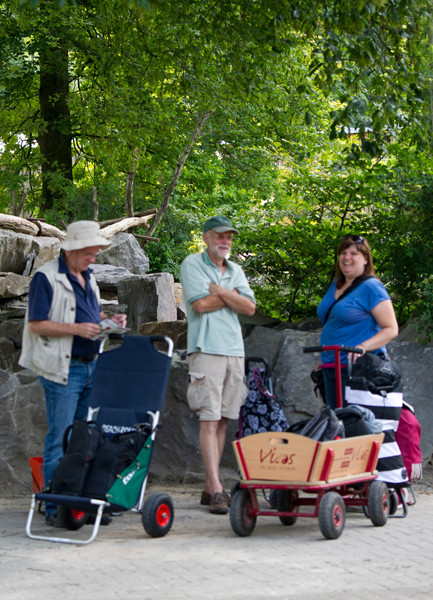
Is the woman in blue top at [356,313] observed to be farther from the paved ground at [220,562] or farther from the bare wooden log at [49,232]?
the bare wooden log at [49,232]

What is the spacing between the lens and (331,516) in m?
5.16

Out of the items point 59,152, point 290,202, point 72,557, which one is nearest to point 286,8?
point 290,202

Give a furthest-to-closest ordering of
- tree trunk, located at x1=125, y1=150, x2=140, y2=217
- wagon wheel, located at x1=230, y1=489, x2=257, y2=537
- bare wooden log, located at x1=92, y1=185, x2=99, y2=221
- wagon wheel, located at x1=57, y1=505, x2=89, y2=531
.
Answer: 1. tree trunk, located at x1=125, y1=150, x2=140, y2=217
2. bare wooden log, located at x1=92, y1=185, x2=99, y2=221
3. wagon wheel, located at x1=57, y1=505, x2=89, y2=531
4. wagon wheel, located at x1=230, y1=489, x2=257, y2=537

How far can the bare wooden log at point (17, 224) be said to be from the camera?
16.2m

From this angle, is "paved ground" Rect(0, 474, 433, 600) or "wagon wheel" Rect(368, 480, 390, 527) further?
"wagon wheel" Rect(368, 480, 390, 527)

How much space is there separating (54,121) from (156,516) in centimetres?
1527

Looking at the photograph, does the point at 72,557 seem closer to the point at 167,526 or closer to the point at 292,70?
the point at 167,526

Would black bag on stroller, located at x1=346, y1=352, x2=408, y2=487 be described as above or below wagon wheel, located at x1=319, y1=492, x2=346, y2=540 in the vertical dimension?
above

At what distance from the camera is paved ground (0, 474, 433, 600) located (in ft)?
13.5

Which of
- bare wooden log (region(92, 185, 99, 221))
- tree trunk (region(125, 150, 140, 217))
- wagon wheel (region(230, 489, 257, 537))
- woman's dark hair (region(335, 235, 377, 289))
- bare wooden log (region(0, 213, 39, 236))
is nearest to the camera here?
wagon wheel (region(230, 489, 257, 537))

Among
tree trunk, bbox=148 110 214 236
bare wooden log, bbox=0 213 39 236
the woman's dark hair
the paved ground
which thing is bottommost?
the paved ground

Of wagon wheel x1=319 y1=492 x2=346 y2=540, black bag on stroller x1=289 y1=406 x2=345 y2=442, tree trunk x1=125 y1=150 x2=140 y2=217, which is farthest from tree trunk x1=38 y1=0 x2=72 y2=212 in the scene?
wagon wheel x1=319 y1=492 x2=346 y2=540

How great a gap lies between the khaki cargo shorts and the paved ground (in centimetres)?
75

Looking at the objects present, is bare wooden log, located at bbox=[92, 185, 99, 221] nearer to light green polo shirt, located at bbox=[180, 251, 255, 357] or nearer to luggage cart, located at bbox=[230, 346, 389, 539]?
light green polo shirt, located at bbox=[180, 251, 255, 357]
